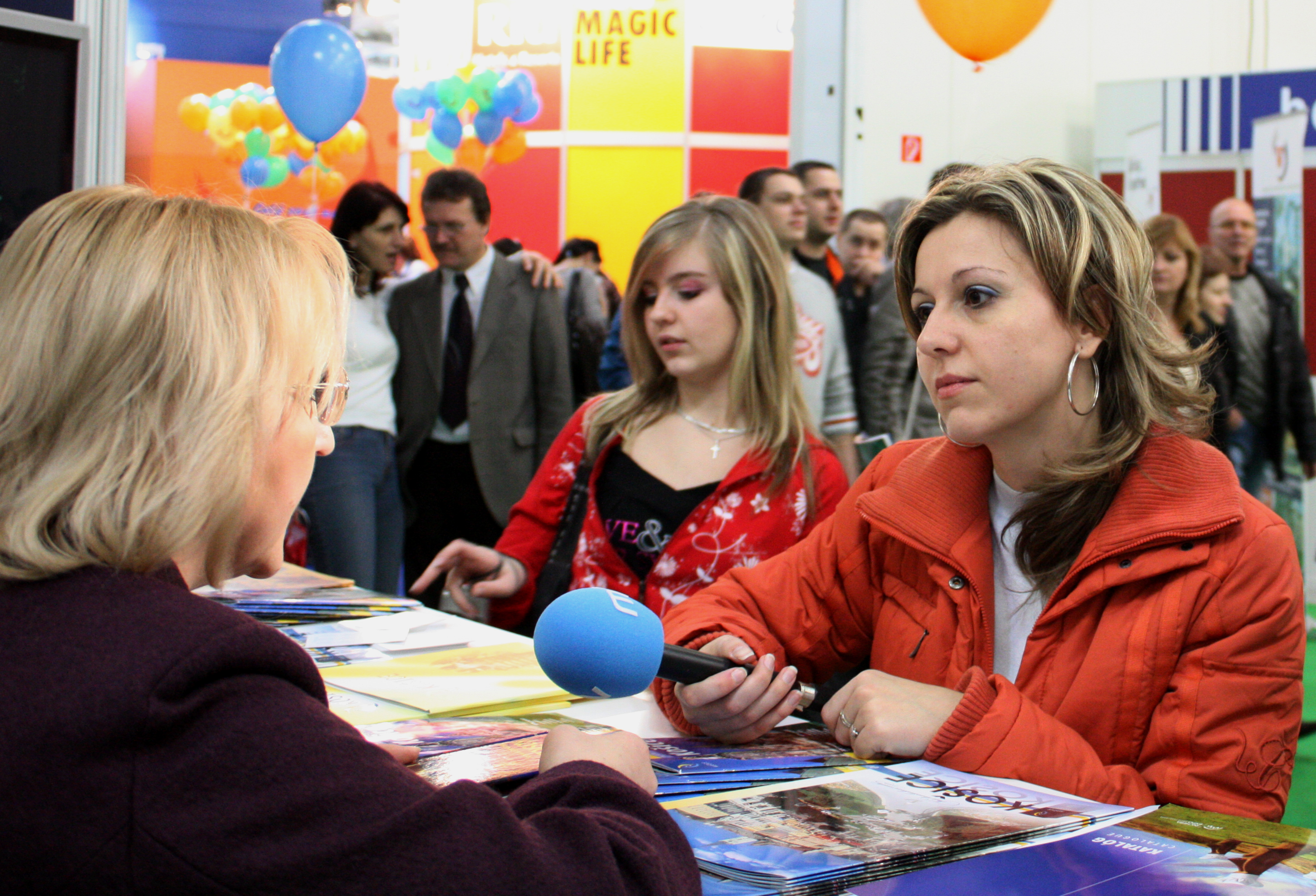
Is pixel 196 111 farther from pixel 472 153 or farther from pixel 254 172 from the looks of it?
pixel 472 153

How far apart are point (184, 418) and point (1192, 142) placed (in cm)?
643

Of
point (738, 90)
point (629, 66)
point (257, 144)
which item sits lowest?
point (257, 144)

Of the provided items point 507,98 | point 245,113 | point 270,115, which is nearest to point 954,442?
point 245,113

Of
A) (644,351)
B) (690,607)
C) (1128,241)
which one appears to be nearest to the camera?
(1128,241)

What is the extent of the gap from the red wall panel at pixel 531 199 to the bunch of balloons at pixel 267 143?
3126mm

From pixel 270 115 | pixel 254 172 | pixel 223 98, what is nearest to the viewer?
pixel 223 98

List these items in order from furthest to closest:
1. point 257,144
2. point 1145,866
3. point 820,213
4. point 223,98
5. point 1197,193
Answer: point 257,144 → point 1197,193 → point 223,98 → point 820,213 → point 1145,866

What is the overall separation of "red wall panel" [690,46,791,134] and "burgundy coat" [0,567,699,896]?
10.9 m

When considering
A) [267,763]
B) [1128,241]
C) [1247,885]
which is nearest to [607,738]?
[267,763]

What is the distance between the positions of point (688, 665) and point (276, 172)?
23.3 ft

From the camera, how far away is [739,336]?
2.37 metres

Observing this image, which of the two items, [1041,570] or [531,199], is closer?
[1041,570]

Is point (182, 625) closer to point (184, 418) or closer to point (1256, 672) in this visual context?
point (184, 418)

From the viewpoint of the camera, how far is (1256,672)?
1298mm
